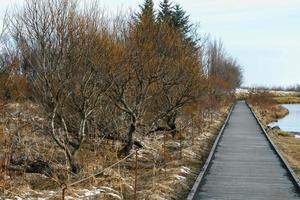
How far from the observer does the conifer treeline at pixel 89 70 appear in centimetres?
1219

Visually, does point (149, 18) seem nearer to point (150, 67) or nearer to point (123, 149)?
point (150, 67)

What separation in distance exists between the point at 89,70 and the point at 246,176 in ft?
16.3

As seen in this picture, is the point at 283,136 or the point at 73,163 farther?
the point at 283,136

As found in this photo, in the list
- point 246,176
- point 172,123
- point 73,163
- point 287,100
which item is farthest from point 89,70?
point 287,100

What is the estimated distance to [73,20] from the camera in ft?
40.7

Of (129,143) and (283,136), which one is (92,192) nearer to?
(129,143)

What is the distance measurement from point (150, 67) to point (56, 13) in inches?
214

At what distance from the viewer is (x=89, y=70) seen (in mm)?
13383

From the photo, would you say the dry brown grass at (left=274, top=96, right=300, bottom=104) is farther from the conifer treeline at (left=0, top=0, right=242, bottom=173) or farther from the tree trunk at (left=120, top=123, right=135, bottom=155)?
the tree trunk at (left=120, top=123, right=135, bottom=155)

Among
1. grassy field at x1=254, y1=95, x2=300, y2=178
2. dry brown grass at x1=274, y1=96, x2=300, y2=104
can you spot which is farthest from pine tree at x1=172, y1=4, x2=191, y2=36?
dry brown grass at x1=274, y1=96, x2=300, y2=104

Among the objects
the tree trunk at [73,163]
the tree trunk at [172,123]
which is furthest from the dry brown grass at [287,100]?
the tree trunk at [73,163]

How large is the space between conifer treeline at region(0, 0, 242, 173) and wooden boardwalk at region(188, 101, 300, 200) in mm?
2884

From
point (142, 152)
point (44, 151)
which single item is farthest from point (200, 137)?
point (44, 151)

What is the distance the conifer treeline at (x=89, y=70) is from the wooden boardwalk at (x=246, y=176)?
2.88m
